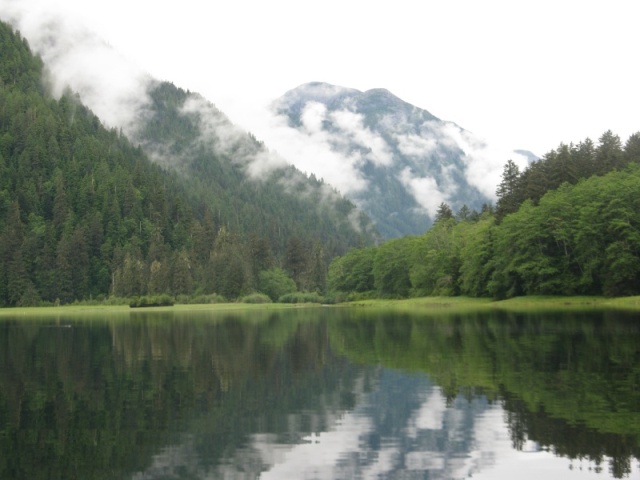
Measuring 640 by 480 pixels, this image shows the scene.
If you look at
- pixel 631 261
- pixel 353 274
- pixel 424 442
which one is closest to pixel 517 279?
pixel 631 261

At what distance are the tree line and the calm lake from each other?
208 ft

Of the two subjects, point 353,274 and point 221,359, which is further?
point 353,274

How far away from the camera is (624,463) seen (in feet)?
61.1

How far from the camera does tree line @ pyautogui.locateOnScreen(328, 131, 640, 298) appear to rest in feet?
A: 348

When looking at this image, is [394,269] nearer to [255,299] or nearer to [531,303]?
[255,299]

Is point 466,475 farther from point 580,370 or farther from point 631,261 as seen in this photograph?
point 631,261

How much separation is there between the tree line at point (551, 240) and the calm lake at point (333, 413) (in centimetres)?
6342

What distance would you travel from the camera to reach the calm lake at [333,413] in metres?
19.5

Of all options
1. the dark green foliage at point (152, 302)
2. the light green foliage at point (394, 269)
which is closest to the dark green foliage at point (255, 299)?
the dark green foliage at point (152, 302)

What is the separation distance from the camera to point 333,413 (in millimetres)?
26625

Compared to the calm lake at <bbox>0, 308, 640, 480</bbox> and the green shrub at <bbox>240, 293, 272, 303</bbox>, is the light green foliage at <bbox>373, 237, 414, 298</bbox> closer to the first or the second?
the green shrub at <bbox>240, 293, 272, 303</bbox>

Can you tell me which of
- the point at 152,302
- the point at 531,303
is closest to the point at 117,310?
the point at 152,302

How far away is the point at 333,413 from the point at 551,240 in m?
100.0

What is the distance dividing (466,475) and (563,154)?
435ft
